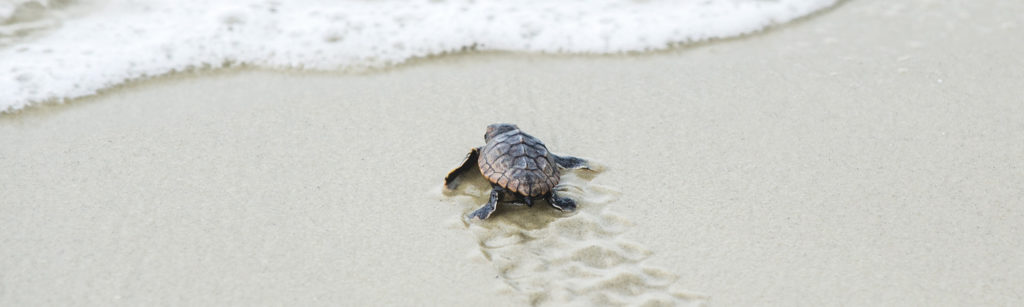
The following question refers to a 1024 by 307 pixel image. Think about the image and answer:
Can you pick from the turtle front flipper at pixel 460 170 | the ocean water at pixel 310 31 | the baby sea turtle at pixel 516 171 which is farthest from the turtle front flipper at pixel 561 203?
the ocean water at pixel 310 31

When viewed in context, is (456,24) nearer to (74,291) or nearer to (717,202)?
(717,202)

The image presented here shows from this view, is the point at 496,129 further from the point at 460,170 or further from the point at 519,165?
the point at 519,165

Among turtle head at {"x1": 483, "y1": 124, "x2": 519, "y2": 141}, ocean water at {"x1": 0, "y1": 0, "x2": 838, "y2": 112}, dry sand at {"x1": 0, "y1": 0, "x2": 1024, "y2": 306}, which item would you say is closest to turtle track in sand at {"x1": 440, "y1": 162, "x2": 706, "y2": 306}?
dry sand at {"x1": 0, "y1": 0, "x2": 1024, "y2": 306}

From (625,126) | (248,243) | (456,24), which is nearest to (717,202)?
(625,126)

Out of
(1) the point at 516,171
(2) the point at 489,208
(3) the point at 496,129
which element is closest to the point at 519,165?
(1) the point at 516,171

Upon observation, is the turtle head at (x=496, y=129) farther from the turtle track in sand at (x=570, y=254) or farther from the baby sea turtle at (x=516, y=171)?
the turtle track in sand at (x=570, y=254)

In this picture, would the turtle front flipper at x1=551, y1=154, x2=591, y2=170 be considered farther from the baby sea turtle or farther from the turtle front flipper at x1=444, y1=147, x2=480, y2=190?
the turtle front flipper at x1=444, y1=147, x2=480, y2=190
